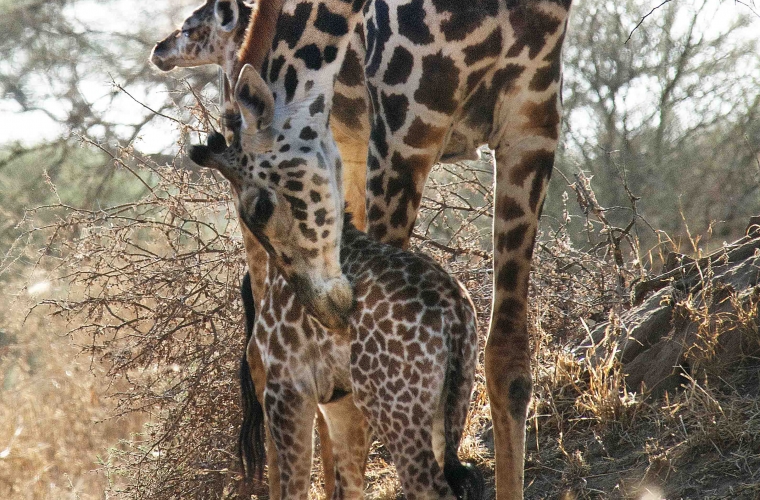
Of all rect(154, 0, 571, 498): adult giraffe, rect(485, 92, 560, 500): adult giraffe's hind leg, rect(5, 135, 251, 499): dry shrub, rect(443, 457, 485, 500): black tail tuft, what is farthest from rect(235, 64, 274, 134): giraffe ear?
rect(5, 135, 251, 499): dry shrub

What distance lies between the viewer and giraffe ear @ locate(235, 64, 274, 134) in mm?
4188

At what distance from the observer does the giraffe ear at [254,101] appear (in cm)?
419

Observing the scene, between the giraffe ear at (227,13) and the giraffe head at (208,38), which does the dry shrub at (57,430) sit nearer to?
the giraffe head at (208,38)

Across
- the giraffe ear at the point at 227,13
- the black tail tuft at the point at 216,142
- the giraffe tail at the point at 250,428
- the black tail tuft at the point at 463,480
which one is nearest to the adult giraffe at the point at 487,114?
the giraffe ear at the point at 227,13

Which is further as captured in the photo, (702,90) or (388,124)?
(702,90)

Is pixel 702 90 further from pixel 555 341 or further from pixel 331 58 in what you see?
pixel 331 58

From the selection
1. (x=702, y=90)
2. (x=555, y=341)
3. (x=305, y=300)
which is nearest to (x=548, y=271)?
(x=555, y=341)

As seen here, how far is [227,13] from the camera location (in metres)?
5.03

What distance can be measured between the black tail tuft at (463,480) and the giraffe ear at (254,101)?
1.63 metres

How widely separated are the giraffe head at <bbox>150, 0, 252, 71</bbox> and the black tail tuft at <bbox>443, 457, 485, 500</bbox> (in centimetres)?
231

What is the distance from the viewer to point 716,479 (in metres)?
4.44

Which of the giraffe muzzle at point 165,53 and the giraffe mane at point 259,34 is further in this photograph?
the giraffe muzzle at point 165,53

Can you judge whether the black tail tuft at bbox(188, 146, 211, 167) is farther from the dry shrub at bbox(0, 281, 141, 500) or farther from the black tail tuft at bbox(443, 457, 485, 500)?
the dry shrub at bbox(0, 281, 141, 500)

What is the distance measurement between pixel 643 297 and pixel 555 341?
0.66m
